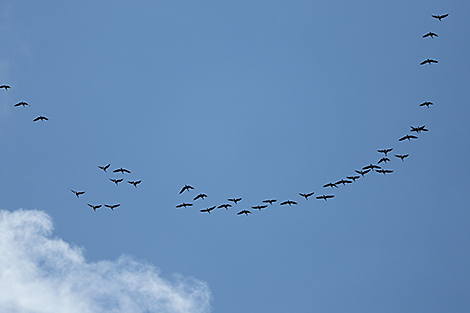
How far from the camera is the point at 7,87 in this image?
431 ft

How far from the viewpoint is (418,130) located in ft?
475

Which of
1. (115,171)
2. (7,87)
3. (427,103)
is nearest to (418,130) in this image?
(427,103)

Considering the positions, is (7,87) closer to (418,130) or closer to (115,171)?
(115,171)

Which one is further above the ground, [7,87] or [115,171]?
[7,87]

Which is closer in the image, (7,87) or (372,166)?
(7,87)

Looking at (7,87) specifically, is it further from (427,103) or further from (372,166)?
(427,103)

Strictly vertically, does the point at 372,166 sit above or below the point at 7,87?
below

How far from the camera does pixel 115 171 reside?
14038 cm

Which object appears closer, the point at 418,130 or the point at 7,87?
the point at 7,87

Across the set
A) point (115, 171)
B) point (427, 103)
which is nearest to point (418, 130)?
point (427, 103)

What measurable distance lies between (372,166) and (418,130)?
1543 cm

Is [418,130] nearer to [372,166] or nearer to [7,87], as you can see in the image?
[372,166]

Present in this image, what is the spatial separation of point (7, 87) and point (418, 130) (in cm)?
10076

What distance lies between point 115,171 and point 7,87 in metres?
31.6
